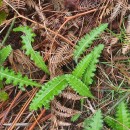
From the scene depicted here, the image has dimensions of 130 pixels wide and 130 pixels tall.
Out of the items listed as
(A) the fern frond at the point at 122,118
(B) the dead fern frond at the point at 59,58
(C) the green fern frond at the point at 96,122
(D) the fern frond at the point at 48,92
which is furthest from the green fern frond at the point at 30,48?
(A) the fern frond at the point at 122,118

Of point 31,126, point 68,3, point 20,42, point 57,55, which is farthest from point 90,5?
point 31,126

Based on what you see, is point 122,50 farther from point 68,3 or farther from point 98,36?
point 68,3

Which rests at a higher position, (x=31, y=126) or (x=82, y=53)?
(x=82, y=53)

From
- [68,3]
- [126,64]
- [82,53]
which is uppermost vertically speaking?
[68,3]

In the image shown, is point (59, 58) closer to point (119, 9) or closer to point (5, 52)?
point (5, 52)

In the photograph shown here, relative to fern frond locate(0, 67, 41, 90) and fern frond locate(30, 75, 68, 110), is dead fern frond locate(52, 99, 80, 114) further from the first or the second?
fern frond locate(0, 67, 41, 90)
